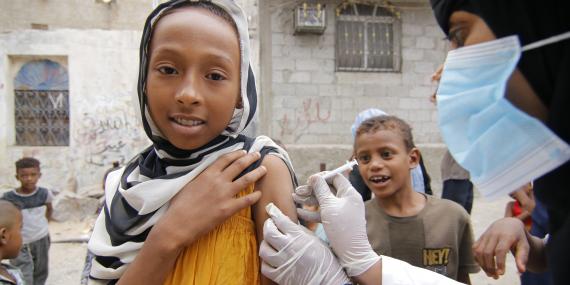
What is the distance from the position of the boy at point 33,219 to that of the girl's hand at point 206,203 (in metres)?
3.32

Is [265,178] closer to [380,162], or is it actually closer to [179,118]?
[179,118]

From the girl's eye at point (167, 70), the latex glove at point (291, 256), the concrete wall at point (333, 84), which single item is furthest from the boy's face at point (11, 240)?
the concrete wall at point (333, 84)

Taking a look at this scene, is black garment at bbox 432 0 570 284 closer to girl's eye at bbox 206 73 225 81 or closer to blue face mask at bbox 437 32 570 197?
blue face mask at bbox 437 32 570 197

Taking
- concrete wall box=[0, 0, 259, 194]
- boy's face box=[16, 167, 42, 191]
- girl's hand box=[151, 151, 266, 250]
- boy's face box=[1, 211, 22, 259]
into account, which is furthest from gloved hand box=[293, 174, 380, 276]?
concrete wall box=[0, 0, 259, 194]

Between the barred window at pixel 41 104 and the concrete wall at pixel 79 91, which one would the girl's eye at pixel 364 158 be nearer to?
the concrete wall at pixel 79 91

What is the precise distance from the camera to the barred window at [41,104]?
837 cm

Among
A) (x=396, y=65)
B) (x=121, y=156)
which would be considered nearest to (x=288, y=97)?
(x=396, y=65)

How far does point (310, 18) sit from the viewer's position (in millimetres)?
7801

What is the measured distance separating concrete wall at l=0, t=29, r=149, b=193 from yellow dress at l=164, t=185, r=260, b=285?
7962mm

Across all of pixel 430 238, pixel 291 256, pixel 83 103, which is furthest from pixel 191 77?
pixel 83 103

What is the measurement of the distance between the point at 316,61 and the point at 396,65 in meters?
1.66

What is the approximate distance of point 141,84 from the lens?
3.91 ft

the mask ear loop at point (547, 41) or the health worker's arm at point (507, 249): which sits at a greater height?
the mask ear loop at point (547, 41)

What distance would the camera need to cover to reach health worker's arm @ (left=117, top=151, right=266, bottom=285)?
103cm
